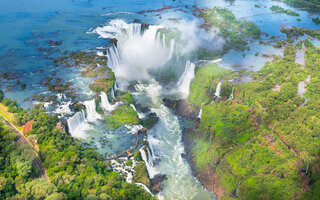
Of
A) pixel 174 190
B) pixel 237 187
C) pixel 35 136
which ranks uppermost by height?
pixel 35 136

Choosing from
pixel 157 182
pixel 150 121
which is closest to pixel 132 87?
pixel 150 121

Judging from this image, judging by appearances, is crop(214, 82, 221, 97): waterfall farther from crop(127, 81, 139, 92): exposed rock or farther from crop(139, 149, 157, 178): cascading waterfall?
crop(139, 149, 157, 178): cascading waterfall

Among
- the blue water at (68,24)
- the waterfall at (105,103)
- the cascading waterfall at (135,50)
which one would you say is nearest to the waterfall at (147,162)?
the waterfall at (105,103)

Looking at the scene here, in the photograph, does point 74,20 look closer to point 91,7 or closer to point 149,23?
point 91,7

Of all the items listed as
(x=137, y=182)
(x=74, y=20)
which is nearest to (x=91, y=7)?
(x=74, y=20)

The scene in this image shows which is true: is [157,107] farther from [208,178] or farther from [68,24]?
[68,24]

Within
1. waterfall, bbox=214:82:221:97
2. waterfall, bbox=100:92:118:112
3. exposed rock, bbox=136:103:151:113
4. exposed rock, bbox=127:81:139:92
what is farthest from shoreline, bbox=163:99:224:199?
waterfall, bbox=100:92:118:112
